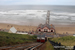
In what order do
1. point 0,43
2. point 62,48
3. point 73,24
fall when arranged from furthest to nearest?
point 73,24
point 0,43
point 62,48

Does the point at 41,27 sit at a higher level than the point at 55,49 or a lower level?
higher

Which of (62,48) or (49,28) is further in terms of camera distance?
(49,28)

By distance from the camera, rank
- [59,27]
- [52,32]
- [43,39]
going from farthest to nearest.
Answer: [59,27]
[52,32]
[43,39]

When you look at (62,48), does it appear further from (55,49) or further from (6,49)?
(6,49)

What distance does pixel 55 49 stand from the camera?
30.7 ft

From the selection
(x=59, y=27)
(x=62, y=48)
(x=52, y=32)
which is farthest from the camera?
(x=59, y=27)

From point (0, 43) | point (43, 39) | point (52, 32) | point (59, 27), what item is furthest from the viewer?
point (59, 27)

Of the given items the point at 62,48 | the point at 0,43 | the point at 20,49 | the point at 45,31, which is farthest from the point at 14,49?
the point at 45,31

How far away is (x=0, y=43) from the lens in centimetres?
1187

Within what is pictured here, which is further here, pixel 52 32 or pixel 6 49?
pixel 52 32

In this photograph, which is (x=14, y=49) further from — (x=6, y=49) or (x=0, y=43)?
(x=0, y=43)

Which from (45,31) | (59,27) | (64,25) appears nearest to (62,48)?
(45,31)

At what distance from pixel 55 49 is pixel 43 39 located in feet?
29.3

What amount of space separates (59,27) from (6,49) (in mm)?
23716
